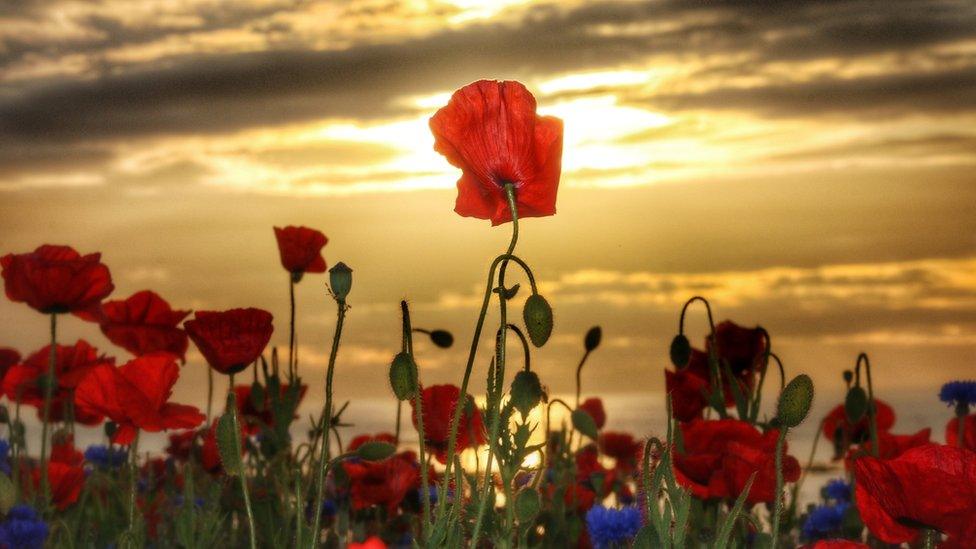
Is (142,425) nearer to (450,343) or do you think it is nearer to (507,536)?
(450,343)

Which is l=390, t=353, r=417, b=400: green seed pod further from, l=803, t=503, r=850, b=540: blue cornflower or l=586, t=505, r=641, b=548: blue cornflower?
l=803, t=503, r=850, b=540: blue cornflower

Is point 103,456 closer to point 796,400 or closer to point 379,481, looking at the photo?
point 379,481

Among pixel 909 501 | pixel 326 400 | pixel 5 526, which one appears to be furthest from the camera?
pixel 5 526

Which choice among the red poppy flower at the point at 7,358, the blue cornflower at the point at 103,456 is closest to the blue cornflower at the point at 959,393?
the blue cornflower at the point at 103,456

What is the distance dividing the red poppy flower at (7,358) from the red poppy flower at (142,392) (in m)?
1.30

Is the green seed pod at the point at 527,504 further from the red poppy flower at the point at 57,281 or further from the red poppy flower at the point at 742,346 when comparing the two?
the red poppy flower at the point at 57,281

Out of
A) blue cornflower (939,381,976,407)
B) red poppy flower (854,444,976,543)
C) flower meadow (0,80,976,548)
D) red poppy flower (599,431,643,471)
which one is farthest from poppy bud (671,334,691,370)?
red poppy flower (599,431,643,471)

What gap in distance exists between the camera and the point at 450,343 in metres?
2.79

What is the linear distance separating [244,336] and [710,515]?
1.06 metres

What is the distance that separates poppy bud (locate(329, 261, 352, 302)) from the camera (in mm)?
1576

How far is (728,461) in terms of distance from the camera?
2.05 meters

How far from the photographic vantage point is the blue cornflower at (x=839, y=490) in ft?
11.7

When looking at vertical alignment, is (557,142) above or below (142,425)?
above

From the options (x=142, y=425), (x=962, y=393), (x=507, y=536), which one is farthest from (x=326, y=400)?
(x=962, y=393)
